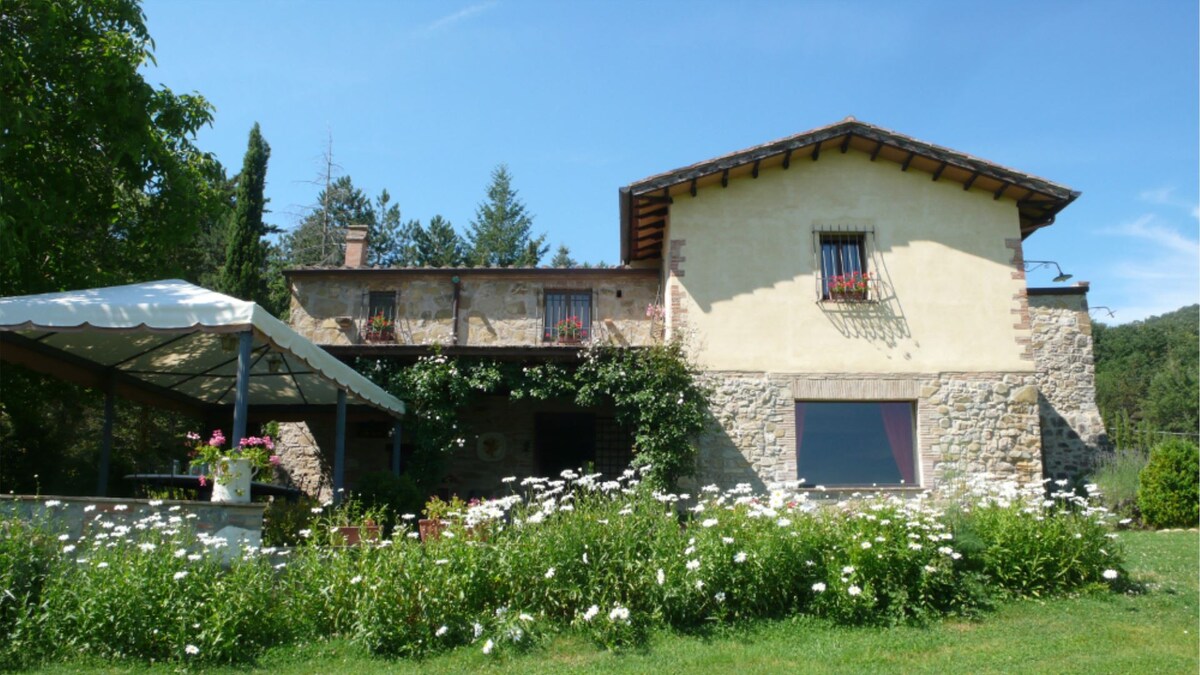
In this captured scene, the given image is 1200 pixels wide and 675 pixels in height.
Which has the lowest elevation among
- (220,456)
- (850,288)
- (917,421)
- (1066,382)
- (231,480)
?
(231,480)

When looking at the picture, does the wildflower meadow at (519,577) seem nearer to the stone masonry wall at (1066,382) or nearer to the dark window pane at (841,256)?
the dark window pane at (841,256)

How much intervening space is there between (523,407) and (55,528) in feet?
28.1

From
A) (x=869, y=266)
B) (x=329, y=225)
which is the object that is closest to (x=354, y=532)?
(x=869, y=266)

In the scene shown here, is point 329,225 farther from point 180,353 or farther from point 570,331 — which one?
point 180,353

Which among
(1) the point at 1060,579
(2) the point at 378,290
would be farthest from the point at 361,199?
(1) the point at 1060,579

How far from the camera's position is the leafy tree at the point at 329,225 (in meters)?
32.9

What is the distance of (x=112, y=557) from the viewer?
5969 mm

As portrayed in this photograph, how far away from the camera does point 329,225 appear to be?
3516 centimetres

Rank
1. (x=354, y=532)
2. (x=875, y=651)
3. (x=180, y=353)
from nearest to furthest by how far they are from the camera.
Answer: (x=875, y=651) < (x=354, y=532) < (x=180, y=353)

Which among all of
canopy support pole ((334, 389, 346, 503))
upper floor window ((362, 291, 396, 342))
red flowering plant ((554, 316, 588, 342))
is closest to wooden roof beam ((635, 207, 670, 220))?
red flowering plant ((554, 316, 588, 342))

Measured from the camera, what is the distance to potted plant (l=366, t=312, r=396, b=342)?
15438mm

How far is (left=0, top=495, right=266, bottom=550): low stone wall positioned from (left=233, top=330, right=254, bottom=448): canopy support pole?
0.77m

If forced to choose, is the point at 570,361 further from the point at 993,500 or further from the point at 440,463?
the point at 993,500

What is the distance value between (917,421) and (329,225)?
27.9 m
